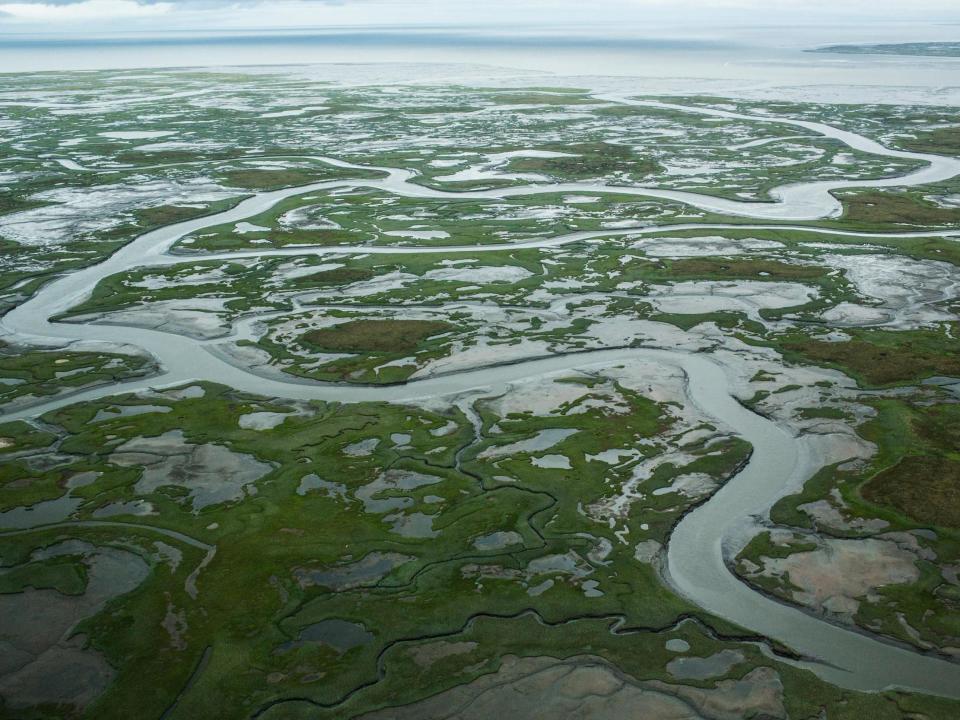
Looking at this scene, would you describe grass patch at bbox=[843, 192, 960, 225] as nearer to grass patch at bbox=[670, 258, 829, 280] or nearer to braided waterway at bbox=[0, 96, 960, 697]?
braided waterway at bbox=[0, 96, 960, 697]

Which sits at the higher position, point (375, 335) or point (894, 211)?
point (894, 211)

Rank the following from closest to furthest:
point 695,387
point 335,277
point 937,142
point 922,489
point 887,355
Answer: point 922,489, point 695,387, point 887,355, point 335,277, point 937,142

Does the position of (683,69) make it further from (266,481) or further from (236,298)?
(266,481)

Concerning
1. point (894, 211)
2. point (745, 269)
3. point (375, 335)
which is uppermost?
point (894, 211)

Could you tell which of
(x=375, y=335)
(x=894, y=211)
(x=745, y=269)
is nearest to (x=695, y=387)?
(x=375, y=335)

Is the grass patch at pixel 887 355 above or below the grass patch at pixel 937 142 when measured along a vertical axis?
below

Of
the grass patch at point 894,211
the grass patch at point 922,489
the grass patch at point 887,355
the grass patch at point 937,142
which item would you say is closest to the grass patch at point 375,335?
the grass patch at point 887,355

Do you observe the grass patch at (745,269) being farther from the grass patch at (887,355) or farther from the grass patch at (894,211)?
the grass patch at (894,211)

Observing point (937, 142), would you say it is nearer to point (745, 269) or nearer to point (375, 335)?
point (745, 269)

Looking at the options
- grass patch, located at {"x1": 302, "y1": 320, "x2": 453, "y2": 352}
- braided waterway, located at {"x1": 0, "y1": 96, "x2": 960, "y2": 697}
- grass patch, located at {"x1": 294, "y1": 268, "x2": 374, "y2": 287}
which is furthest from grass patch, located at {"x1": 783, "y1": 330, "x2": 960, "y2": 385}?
grass patch, located at {"x1": 294, "y1": 268, "x2": 374, "y2": 287}
